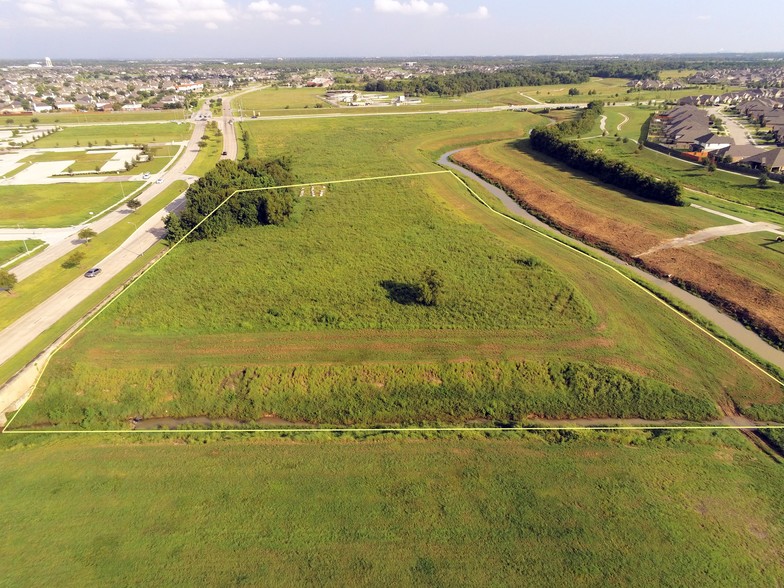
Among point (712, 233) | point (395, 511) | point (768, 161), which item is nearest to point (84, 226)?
point (395, 511)

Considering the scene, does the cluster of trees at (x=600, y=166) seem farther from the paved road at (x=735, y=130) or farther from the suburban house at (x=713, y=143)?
the paved road at (x=735, y=130)

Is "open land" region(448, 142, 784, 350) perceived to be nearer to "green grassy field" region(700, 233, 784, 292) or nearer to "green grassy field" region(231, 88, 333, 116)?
"green grassy field" region(700, 233, 784, 292)

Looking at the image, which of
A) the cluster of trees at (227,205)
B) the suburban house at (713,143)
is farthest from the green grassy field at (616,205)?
the cluster of trees at (227,205)

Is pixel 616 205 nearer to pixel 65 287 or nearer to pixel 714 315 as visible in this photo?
pixel 714 315

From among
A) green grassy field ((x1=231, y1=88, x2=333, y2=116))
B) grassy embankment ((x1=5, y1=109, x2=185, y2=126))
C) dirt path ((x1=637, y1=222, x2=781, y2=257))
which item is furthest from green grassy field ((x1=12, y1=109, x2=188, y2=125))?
dirt path ((x1=637, y1=222, x2=781, y2=257))

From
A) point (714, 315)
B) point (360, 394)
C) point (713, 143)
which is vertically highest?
point (713, 143)

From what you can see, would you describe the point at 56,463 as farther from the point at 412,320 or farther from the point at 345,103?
the point at 345,103

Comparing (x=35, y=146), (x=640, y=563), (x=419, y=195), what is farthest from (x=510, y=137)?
(x=35, y=146)
